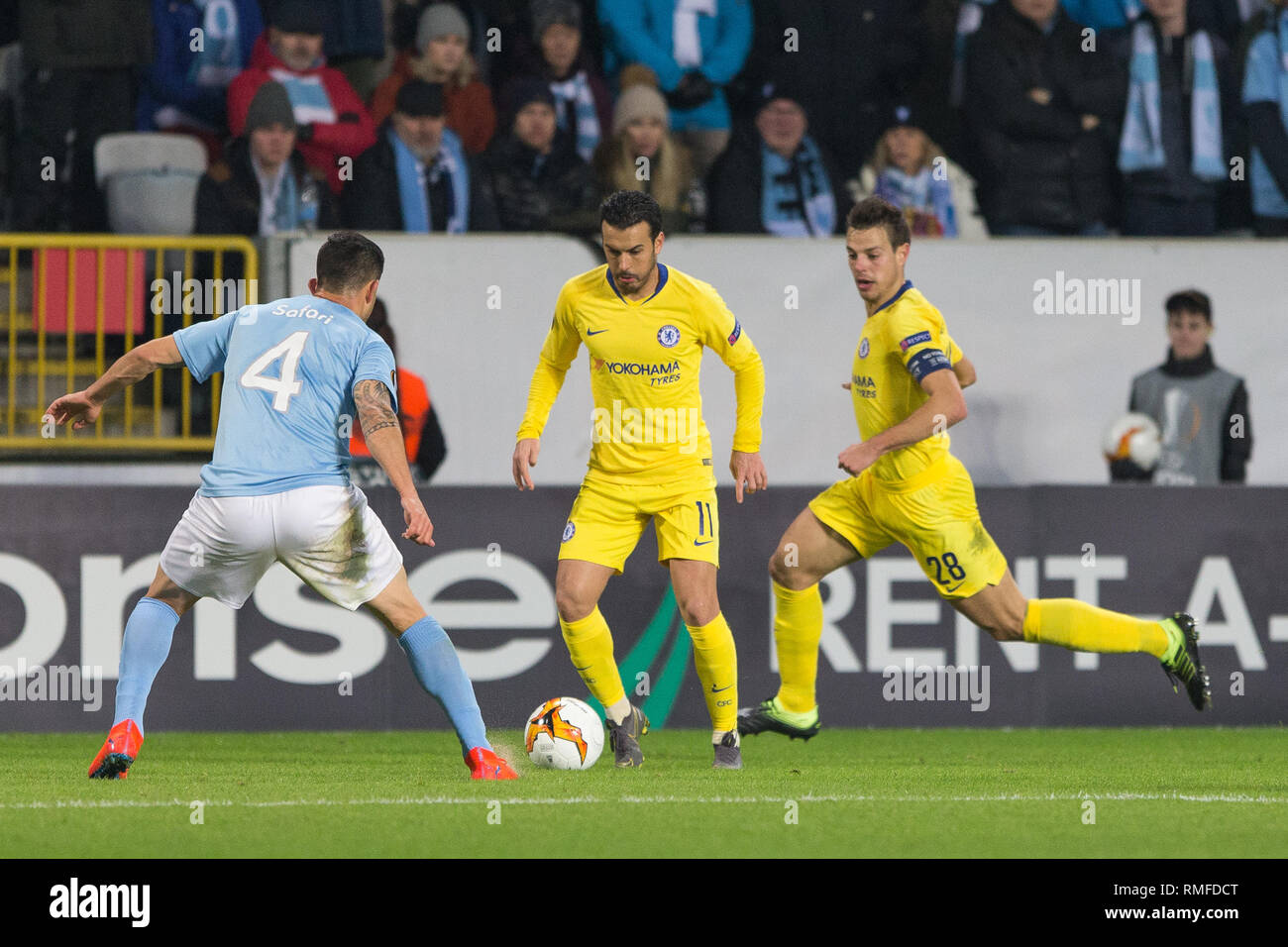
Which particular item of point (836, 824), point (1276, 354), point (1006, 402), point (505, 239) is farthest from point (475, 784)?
point (1276, 354)

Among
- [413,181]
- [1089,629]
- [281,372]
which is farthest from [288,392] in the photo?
[413,181]

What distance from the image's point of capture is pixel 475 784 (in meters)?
6.68

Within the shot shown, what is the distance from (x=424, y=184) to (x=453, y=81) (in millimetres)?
909

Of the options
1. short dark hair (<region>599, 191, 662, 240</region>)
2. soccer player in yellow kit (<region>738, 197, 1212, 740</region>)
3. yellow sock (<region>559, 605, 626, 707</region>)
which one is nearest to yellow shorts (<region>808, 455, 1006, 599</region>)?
soccer player in yellow kit (<region>738, 197, 1212, 740</region>)

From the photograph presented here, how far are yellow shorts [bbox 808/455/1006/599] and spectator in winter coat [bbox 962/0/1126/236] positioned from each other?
4.25 meters

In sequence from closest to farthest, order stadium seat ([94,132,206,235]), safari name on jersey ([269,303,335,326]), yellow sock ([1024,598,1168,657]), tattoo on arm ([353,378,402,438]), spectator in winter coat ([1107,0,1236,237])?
tattoo on arm ([353,378,402,438])
safari name on jersey ([269,303,335,326])
yellow sock ([1024,598,1168,657])
stadium seat ([94,132,206,235])
spectator in winter coat ([1107,0,1236,237])

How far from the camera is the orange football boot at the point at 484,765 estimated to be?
6762 millimetres

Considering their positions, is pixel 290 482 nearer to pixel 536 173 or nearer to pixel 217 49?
pixel 536 173

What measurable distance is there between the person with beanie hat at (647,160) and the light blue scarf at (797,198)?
0.46m

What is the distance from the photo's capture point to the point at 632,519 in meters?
7.61

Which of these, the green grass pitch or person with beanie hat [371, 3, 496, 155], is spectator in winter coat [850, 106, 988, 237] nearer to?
person with beanie hat [371, 3, 496, 155]

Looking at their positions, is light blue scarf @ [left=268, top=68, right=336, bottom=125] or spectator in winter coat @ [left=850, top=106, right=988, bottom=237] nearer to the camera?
light blue scarf @ [left=268, top=68, right=336, bottom=125]

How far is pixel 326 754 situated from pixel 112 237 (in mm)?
3683

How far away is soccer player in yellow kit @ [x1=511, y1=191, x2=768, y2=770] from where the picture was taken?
752cm
